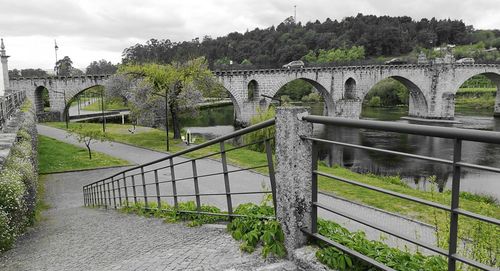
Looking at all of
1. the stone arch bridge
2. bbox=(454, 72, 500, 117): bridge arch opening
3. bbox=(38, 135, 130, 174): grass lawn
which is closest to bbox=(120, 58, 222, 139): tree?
bbox=(38, 135, 130, 174): grass lawn

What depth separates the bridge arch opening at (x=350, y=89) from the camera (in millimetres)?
54000

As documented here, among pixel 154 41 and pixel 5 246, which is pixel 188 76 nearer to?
pixel 5 246

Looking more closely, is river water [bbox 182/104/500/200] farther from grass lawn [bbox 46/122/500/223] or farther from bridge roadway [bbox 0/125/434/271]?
bridge roadway [bbox 0/125/434/271]

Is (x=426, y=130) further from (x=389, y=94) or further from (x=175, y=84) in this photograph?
(x=389, y=94)

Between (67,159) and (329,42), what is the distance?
95673 mm

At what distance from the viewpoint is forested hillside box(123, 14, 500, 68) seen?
99.4 meters

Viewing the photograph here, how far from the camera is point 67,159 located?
72.4 ft

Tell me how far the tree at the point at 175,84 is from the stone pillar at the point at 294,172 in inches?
894

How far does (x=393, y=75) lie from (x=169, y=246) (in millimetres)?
55600

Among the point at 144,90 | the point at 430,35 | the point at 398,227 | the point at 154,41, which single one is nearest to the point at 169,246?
the point at 398,227

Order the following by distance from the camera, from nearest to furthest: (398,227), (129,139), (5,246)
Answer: (5,246), (398,227), (129,139)

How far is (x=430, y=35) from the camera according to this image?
12275 centimetres

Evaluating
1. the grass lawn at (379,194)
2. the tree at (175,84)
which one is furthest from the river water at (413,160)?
the tree at (175,84)

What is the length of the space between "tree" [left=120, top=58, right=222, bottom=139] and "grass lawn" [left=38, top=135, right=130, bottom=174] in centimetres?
472
